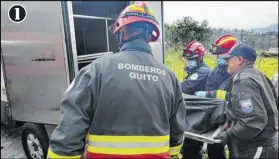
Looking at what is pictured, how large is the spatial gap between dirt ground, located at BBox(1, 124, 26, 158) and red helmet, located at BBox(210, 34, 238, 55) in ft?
10.6

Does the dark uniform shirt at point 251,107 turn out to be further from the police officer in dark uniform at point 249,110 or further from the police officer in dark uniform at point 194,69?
the police officer in dark uniform at point 194,69

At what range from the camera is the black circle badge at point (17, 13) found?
3039mm


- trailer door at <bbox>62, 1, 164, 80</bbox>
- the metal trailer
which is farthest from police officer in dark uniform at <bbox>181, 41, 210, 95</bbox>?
trailer door at <bbox>62, 1, 164, 80</bbox>

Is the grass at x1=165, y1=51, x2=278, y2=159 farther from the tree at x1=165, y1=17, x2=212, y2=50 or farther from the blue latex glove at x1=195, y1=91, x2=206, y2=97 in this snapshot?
the blue latex glove at x1=195, y1=91, x2=206, y2=97

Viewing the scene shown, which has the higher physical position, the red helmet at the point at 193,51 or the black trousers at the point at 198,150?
the red helmet at the point at 193,51

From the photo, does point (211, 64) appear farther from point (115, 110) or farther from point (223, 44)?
point (115, 110)

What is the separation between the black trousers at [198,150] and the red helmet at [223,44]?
1.10 metres

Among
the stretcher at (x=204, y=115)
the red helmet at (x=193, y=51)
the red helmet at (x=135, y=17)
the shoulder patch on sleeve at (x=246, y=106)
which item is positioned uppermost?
the red helmet at (x=135, y=17)

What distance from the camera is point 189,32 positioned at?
2.25m

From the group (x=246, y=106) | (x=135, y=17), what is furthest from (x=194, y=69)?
(x=135, y=17)

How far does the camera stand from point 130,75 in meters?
1.49

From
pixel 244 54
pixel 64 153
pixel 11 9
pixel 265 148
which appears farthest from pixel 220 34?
pixel 11 9

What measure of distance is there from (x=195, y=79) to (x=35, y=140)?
7.52ft

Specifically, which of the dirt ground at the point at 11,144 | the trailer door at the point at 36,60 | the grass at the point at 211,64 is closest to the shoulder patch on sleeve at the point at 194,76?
the grass at the point at 211,64
